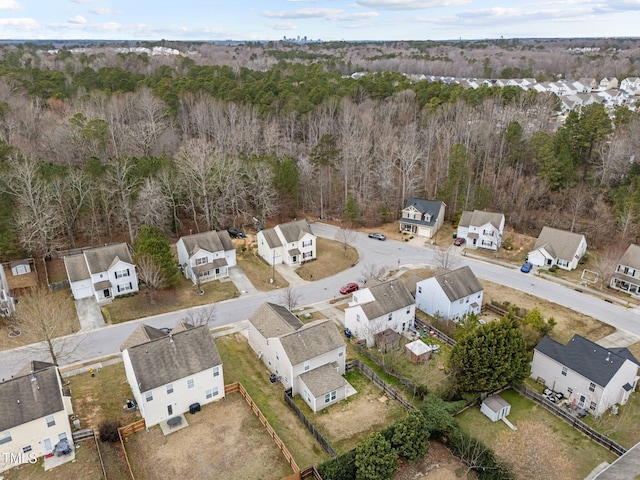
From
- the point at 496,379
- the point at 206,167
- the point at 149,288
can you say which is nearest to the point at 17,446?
the point at 149,288

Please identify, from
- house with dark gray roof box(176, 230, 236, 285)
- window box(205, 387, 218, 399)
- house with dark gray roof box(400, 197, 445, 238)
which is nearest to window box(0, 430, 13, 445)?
window box(205, 387, 218, 399)

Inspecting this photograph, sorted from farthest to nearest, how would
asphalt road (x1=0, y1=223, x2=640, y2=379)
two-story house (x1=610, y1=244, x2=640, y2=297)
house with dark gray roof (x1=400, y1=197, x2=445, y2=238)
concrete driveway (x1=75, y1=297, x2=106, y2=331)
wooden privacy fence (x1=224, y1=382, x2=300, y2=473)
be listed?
house with dark gray roof (x1=400, y1=197, x2=445, y2=238), two-story house (x1=610, y1=244, x2=640, y2=297), concrete driveway (x1=75, y1=297, x2=106, y2=331), asphalt road (x1=0, y1=223, x2=640, y2=379), wooden privacy fence (x1=224, y1=382, x2=300, y2=473)

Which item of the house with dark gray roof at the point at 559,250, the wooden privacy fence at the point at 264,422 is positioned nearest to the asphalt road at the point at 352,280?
the house with dark gray roof at the point at 559,250

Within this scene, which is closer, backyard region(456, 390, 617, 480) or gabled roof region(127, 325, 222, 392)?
backyard region(456, 390, 617, 480)

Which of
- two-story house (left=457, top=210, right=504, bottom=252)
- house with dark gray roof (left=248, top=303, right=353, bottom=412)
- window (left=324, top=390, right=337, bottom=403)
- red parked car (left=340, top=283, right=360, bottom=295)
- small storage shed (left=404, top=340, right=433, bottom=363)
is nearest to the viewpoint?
window (left=324, top=390, right=337, bottom=403)

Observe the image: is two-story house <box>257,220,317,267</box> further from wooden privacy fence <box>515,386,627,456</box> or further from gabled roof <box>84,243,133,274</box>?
wooden privacy fence <box>515,386,627,456</box>

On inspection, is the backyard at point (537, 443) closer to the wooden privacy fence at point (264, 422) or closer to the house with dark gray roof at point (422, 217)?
the wooden privacy fence at point (264, 422)

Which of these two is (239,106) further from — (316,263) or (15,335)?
(15,335)
